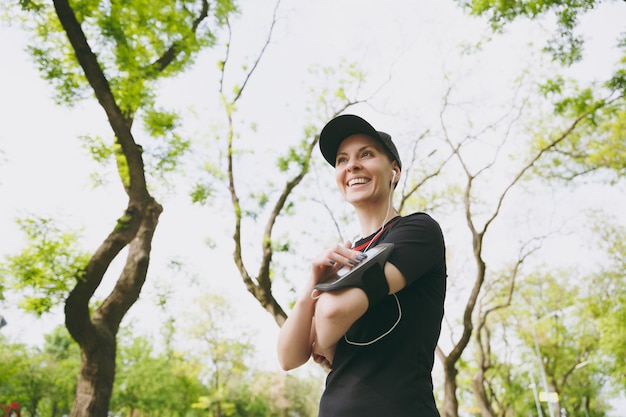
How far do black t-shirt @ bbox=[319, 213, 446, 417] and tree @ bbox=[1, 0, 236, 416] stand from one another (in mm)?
5365

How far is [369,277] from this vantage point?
1116 mm

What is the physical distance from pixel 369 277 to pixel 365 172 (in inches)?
23.7

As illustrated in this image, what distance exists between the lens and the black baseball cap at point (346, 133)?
1639 mm

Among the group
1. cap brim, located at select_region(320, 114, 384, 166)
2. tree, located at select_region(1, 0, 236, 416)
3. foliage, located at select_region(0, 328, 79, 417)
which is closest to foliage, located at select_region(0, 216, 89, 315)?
tree, located at select_region(1, 0, 236, 416)

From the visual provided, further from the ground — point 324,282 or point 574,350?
point 574,350

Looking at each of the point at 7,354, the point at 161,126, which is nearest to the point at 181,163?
the point at 161,126

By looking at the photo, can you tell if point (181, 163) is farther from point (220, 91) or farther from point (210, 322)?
→ point (210, 322)

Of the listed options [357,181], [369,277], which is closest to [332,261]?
[369,277]

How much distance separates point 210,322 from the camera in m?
27.8

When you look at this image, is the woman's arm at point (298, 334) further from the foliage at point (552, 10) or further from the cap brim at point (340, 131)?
the foliage at point (552, 10)

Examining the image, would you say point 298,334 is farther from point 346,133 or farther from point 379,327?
point 346,133

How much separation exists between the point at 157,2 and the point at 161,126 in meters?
1.95

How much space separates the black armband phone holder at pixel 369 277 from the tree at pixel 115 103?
542cm

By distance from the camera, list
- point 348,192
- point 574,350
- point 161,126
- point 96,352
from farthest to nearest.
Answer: point 574,350 < point 161,126 < point 96,352 < point 348,192
